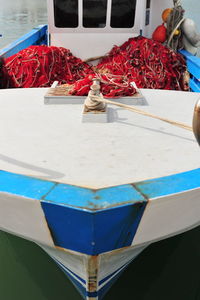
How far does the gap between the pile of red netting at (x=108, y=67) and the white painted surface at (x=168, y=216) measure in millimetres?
3164

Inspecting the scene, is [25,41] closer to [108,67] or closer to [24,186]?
[108,67]

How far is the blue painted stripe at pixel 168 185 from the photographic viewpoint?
1.61 m

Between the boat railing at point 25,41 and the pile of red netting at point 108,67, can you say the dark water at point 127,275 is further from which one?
the boat railing at point 25,41

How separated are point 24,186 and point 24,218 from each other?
0.22 meters

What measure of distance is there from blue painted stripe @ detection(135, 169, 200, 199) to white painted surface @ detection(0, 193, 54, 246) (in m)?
0.60

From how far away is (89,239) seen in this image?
65.7 inches

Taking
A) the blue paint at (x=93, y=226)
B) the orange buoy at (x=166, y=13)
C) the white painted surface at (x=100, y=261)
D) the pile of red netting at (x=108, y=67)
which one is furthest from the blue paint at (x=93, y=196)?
the orange buoy at (x=166, y=13)

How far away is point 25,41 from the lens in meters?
6.44

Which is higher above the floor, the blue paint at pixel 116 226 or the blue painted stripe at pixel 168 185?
the blue painted stripe at pixel 168 185

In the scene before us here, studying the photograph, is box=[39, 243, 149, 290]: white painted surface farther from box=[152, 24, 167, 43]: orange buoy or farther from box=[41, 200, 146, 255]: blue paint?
box=[152, 24, 167, 43]: orange buoy

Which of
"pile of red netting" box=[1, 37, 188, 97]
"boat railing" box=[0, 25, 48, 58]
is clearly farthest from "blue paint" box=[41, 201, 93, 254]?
"boat railing" box=[0, 25, 48, 58]

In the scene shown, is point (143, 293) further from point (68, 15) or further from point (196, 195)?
point (68, 15)

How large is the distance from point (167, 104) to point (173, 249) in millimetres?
1605

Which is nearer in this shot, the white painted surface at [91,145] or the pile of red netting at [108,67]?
the white painted surface at [91,145]
